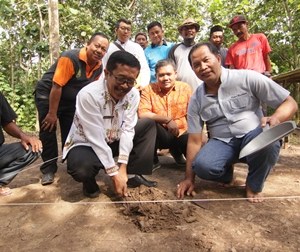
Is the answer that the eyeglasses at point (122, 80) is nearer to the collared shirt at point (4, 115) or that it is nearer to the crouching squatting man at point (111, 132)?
the crouching squatting man at point (111, 132)

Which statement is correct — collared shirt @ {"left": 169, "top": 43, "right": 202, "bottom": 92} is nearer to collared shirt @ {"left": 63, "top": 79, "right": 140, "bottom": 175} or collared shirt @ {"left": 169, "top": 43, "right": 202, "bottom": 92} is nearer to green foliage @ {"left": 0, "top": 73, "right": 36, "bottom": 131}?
collared shirt @ {"left": 63, "top": 79, "right": 140, "bottom": 175}

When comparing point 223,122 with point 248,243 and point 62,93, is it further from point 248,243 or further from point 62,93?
point 62,93

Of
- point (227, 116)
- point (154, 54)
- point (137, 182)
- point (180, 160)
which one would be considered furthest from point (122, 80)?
point (154, 54)

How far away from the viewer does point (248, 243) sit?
207cm

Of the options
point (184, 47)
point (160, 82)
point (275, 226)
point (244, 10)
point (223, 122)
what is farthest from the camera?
point (244, 10)

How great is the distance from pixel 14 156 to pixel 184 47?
2.46 metres

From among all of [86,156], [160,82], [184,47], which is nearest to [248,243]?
[86,156]

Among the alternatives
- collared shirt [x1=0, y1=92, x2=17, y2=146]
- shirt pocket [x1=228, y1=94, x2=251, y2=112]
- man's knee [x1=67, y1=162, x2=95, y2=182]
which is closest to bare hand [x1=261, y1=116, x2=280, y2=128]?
shirt pocket [x1=228, y1=94, x2=251, y2=112]

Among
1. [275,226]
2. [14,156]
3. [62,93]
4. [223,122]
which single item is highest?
[62,93]

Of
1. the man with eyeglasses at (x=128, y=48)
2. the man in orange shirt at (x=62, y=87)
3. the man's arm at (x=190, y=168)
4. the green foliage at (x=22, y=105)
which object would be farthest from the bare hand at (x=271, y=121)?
the green foliage at (x=22, y=105)

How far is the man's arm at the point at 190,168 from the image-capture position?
9.09ft

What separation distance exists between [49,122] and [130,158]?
3.07 feet

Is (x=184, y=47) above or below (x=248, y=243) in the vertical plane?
above

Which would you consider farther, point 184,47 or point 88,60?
point 184,47
